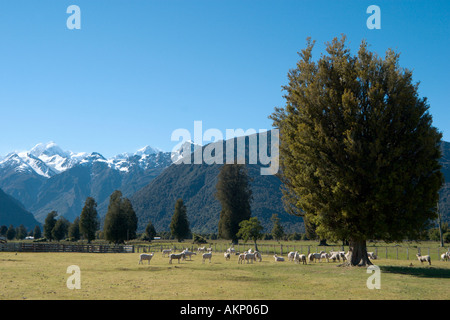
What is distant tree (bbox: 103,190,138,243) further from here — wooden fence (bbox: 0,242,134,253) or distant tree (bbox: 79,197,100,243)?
wooden fence (bbox: 0,242,134,253)

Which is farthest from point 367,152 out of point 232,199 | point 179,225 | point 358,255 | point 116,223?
point 179,225

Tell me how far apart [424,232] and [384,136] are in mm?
8279

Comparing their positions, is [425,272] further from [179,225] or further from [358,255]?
[179,225]

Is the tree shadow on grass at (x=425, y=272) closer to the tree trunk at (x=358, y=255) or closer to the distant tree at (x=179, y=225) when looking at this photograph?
the tree trunk at (x=358, y=255)

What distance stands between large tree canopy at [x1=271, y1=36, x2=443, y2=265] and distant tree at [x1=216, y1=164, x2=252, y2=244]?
2270 inches

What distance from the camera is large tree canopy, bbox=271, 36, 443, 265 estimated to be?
94.0 feet

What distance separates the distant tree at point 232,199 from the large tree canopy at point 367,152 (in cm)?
5765

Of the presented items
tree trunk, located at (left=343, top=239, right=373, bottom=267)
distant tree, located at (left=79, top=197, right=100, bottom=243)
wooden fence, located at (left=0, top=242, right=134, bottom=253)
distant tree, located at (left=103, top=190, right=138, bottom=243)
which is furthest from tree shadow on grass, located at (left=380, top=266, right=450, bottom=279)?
distant tree, located at (left=79, top=197, right=100, bottom=243)

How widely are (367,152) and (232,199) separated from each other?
6236cm

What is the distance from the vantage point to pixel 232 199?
9000 cm

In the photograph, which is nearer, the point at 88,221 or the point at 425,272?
the point at 425,272
